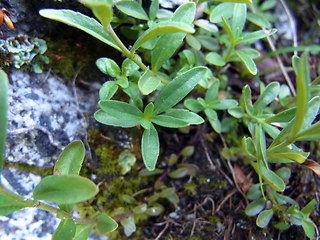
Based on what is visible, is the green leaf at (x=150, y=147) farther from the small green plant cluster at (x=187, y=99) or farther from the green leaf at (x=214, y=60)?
the green leaf at (x=214, y=60)

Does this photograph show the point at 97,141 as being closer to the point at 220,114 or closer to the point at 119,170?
the point at 119,170

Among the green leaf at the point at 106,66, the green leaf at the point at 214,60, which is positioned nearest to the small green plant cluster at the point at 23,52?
the green leaf at the point at 106,66

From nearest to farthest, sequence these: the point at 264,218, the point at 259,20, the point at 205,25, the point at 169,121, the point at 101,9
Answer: the point at 101,9
the point at 169,121
the point at 264,218
the point at 205,25
the point at 259,20

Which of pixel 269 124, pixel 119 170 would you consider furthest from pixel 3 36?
pixel 269 124

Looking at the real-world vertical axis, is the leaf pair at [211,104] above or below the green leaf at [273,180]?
above

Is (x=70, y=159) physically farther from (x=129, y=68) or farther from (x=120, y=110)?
(x=129, y=68)

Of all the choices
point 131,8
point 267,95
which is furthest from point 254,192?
point 131,8
